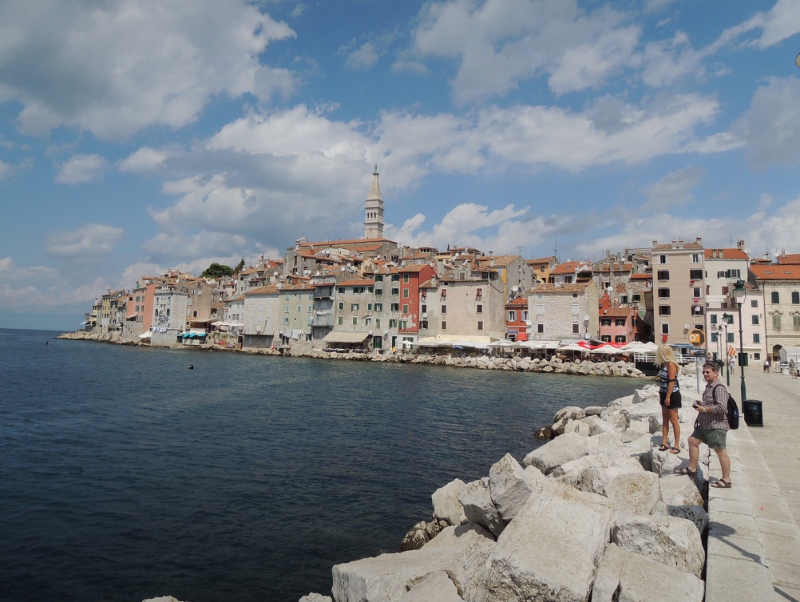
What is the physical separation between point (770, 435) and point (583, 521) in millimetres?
8763

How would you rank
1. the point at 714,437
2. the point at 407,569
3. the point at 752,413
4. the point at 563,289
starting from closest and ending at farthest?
the point at 407,569, the point at 714,437, the point at 752,413, the point at 563,289

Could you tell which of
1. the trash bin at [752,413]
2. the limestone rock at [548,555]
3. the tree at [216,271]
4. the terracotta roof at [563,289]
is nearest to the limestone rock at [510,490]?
the limestone rock at [548,555]

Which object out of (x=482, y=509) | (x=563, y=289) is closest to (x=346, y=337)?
(x=563, y=289)

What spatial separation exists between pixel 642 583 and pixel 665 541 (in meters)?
0.98

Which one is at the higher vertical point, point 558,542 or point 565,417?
point 558,542

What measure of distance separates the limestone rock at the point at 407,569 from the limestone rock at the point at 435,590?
0.45 ft

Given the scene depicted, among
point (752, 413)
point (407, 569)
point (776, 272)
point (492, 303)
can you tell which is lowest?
point (407, 569)

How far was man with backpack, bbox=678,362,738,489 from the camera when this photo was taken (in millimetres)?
7191

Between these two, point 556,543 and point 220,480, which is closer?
point 556,543

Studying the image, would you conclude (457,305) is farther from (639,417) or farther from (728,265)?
(639,417)

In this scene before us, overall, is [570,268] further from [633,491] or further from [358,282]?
[633,491]

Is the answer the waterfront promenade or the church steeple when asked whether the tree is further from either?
the waterfront promenade

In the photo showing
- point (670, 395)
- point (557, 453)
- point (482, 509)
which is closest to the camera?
point (482, 509)

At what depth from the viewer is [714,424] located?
7.33 m
